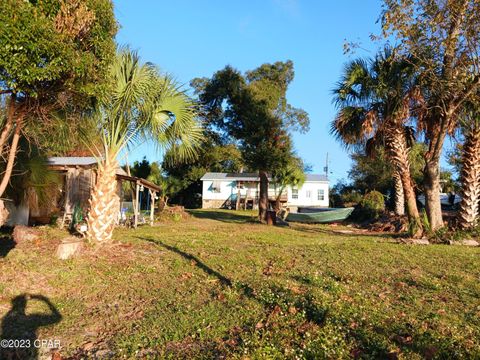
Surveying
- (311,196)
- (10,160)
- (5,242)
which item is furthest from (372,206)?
(10,160)

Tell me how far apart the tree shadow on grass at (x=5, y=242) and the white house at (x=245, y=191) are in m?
29.9

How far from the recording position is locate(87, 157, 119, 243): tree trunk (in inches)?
392

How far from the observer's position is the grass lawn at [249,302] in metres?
4.76

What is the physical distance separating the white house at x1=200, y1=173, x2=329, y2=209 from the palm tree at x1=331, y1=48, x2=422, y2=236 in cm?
2836

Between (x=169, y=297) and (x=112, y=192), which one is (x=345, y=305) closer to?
(x=169, y=297)

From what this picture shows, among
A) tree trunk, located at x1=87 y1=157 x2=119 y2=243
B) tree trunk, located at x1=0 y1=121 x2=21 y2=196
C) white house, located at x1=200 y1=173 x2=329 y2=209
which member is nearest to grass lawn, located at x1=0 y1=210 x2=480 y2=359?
tree trunk, located at x1=87 y1=157 x2=119 y2=243

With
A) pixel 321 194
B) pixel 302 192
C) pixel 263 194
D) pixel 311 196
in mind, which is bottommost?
pixel 263 194

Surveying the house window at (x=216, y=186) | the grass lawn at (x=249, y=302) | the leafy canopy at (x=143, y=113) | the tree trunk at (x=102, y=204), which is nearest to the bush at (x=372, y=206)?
the grass lawn at (x=249, y=302)

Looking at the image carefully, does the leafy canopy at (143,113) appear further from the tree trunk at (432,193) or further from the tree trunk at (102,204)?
the tree trunk at (432,193)

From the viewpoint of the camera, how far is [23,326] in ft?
18.9

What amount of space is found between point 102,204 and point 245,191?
34.5 meters

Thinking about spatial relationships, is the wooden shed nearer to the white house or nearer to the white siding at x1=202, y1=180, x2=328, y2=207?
the white house

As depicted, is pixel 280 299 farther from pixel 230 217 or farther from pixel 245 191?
pixel 245 191

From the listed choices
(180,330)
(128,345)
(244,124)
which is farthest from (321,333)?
(244,124)
